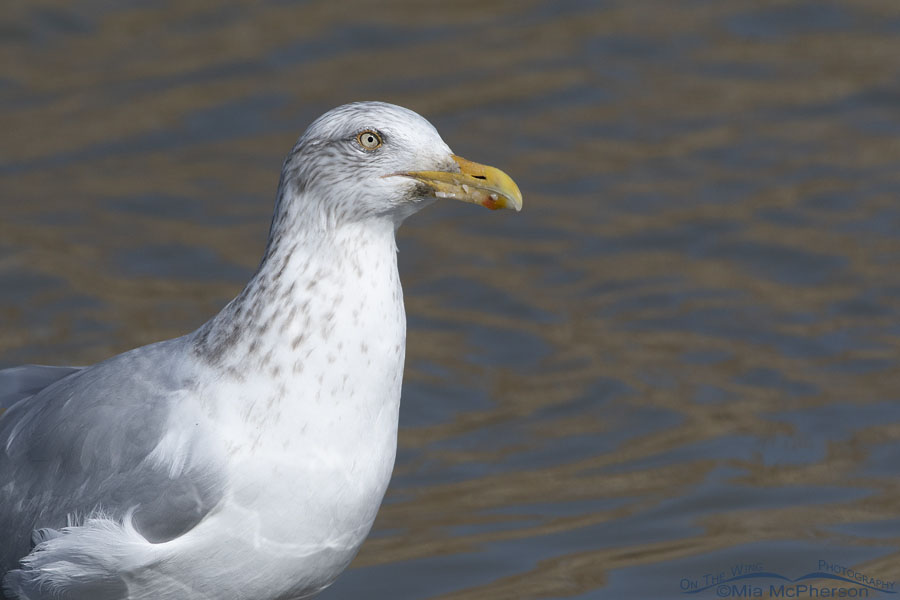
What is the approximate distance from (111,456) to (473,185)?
53.0 inches

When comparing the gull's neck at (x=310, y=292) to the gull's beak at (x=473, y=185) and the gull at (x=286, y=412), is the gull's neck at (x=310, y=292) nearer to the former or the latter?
the gull at (x=286, y=412)

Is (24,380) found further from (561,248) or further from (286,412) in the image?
(561,248)

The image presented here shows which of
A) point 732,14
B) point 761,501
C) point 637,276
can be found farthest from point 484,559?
point 732,14

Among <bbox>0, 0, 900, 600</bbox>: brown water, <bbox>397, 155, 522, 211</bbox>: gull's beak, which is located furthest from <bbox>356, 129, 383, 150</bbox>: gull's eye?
<bbox>0, 0, 900, 600</bbox>: brown water

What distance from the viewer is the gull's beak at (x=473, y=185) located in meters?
4.34

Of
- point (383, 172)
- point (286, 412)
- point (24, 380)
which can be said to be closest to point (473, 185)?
point (383, 172)

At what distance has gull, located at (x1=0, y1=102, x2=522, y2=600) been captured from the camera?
4.31m

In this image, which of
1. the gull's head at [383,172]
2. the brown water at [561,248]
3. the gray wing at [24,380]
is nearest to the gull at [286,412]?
the gull's head at [383,172]

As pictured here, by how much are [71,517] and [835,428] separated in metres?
3.56

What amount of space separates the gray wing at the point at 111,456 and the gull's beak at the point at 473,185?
92cm

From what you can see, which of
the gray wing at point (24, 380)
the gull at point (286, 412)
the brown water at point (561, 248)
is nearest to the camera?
the gull at point (286, 412)

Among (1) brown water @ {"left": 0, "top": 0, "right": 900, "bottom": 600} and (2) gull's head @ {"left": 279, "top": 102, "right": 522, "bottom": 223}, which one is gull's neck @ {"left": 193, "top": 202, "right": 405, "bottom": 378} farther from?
(1) brown water @ {"left": 0, "top": 0, "right": 900, "bottom": 600}

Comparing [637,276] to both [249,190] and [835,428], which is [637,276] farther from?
[249,190]

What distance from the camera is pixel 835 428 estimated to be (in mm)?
6660
